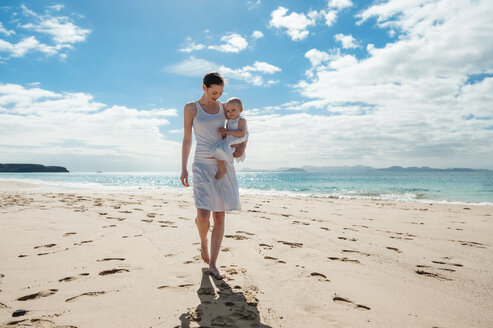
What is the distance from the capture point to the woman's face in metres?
2.98

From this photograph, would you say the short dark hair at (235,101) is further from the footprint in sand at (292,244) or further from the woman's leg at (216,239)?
the footprint in sand at (292,244)

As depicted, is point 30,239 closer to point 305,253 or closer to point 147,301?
point 147,301

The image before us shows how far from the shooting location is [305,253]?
150 inches

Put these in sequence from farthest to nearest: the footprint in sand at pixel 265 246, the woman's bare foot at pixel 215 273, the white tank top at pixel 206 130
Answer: the footprint in sand at pixel 265 246
the white tank top at pixel 206 130
the woman's bare foot at pixel 215 273

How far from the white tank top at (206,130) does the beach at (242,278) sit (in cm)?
136

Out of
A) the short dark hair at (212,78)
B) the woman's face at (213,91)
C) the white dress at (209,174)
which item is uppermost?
the short dark hair at (212,78)

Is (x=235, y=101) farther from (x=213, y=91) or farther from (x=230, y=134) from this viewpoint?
(x=230, y=134)

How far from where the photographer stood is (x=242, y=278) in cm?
285

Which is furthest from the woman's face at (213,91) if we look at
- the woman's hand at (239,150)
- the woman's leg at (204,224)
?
the woman's leg at (204,224)

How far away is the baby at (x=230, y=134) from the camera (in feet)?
9.65

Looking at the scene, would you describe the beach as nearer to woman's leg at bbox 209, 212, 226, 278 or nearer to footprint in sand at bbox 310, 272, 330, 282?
footprint in sand at bbox 310, 272, 330, 282

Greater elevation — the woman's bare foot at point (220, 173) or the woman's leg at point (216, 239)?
the woman's bare foot at point (220, 173)

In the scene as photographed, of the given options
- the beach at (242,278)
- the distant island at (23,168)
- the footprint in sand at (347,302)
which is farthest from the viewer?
the distant island at (23,168)

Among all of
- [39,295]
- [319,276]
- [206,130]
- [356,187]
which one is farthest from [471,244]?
[356,187]
